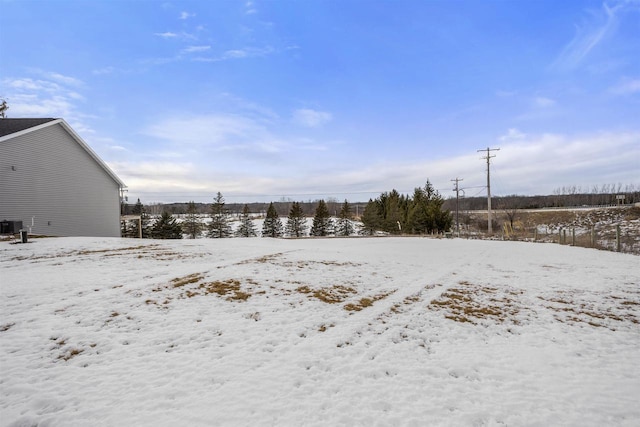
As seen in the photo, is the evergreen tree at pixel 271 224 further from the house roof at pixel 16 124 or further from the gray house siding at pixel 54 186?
the house roof at pixel 16 124

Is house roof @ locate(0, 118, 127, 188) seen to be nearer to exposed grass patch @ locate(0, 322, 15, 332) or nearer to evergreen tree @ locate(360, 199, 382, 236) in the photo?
exposed grass patch @ locate(0, 322, 15, 332)

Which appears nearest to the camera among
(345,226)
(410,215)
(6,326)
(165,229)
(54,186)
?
(6,326)

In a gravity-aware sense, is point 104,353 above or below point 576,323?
above

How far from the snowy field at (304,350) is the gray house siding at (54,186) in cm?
1028

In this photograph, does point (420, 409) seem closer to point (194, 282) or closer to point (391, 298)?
point (391, 298)

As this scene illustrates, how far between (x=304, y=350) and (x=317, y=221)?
48.1 meters

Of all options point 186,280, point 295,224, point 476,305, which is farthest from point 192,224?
point 476,305

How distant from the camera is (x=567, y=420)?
2824mm

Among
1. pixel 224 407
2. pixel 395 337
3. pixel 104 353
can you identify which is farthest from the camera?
pixel 395 337

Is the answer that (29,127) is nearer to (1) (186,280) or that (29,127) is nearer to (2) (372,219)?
(1) (186,280)

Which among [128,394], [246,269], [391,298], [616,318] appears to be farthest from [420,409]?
[246,269]

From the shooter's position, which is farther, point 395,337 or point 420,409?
point 395,337

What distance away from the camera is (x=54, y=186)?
16797 mm

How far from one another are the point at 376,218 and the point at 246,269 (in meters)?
43.6
